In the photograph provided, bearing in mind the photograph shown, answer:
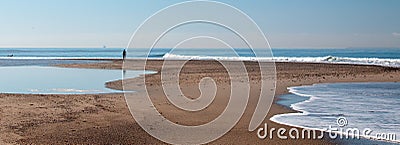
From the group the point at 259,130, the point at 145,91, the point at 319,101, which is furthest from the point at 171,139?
the point at 145,91

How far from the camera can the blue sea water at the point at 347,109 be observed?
11.4m

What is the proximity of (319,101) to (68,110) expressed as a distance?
865 centimetres

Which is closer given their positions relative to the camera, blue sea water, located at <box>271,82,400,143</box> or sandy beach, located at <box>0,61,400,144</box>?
sandy beach, located at <box>0,61,400,144</box>

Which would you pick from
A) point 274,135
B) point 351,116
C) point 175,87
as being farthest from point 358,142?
point 175,87

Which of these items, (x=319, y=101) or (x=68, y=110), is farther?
(x=319, y=101)

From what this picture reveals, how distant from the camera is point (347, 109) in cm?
1416

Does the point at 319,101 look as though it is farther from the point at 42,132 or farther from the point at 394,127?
the point at 42,132

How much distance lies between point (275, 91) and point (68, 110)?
9.51m

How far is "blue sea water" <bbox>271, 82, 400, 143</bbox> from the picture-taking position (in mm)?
11422

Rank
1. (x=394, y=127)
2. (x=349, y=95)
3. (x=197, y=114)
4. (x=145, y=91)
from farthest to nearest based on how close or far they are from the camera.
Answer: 1. (x=145, y=91)
2. (x=349, y=95)
3. (x=197, y=114)
4. (x=394, y=127)

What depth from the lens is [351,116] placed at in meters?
12.8

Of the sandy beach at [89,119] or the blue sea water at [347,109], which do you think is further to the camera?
the blue sea water at [347,109]

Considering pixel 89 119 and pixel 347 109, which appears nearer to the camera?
pixel 89 119

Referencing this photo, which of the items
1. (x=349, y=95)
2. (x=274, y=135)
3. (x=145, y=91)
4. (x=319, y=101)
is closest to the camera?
(x=274, y=135)
